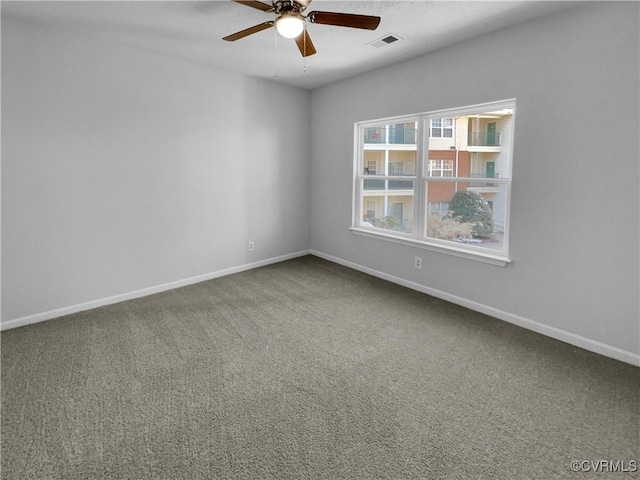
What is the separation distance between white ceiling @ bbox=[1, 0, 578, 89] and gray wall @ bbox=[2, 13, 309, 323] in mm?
286

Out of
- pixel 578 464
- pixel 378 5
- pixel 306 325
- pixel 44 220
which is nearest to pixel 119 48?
pixel 44 220

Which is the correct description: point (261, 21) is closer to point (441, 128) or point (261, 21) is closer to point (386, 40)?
point (386, 40)

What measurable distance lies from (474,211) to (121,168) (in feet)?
11.7

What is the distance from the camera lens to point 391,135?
4.41m

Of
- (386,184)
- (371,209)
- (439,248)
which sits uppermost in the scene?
(386,184)

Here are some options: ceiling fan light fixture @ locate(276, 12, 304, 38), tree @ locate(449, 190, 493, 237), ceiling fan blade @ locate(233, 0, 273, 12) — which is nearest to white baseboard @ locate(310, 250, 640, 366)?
tree @ locate(449, 190, 493, 237)

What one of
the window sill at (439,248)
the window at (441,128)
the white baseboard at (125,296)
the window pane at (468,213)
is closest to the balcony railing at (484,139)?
the window at (441,128)

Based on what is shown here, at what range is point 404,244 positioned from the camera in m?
4.22

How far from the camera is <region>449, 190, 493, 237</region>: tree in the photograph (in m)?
3.48

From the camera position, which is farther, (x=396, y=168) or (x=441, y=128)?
(x=396, y=168)

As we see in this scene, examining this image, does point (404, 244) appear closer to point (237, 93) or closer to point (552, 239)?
point (552, 239)

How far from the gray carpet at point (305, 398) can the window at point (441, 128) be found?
6.00 feet

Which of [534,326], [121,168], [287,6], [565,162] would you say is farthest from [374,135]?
[121,168]

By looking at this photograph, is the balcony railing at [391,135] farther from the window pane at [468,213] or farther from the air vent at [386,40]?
the air vent at [386,40]
